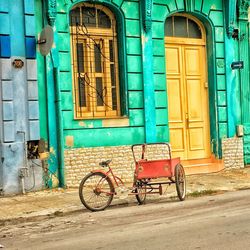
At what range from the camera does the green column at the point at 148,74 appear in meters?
13.2

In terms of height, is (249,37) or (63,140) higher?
(249,37)

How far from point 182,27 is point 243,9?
2.04 meters

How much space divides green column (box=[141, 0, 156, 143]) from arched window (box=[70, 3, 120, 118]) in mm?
685

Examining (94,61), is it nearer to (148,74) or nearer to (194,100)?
(148,74)

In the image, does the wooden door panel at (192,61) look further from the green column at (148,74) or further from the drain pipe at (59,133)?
the drain pipe at (59,133)

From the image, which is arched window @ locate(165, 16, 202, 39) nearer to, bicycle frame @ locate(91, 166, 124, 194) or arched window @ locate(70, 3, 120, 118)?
arched window @ locate(70, 3, 120, 118)

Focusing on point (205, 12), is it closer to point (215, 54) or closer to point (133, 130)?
point (215, 54)

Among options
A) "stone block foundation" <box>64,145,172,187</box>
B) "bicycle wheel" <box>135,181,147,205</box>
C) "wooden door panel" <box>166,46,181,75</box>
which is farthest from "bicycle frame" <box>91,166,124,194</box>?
"wooden door panel" <box>166,46,181,75</box>

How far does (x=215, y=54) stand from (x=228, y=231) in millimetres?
8158

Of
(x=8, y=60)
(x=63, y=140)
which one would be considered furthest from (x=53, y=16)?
(x=63, y=140)

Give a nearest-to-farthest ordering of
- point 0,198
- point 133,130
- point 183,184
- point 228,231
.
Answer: point 228,231 < point 183,184 < point 0,198 < point 133,130

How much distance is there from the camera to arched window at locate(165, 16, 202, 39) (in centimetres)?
1404

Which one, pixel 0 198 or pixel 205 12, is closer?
pixel 0 198

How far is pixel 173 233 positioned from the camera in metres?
7.01
